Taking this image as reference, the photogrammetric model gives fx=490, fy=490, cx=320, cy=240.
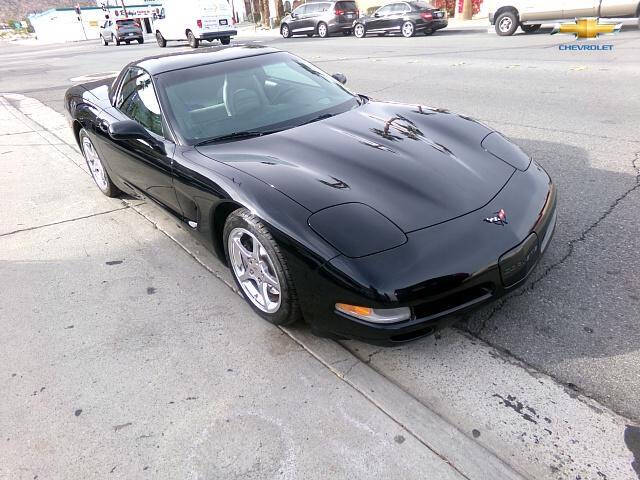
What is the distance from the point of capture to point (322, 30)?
23562 mm

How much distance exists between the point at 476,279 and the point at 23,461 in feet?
6.95

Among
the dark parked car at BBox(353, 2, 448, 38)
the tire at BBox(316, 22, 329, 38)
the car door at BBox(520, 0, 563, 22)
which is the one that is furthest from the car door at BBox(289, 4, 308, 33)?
the car door at BBox(520, 0, 563, 22)

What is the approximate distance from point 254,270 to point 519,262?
1394mm

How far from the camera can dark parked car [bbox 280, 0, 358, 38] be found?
22.8 meters

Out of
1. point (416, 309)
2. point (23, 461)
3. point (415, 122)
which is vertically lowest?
point (23, 461)

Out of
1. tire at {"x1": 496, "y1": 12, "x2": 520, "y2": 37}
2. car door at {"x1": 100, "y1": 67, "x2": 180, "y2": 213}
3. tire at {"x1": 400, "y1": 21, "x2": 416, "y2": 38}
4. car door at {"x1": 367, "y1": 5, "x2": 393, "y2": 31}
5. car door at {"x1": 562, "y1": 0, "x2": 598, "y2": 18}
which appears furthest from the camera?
car door at {"x1": 367, "y1": 5, "x2": 393, "y2": 31}

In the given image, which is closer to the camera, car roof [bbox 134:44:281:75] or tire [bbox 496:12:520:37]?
car roof [bbox 134:44:281:75]

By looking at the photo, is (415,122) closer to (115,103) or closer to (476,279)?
(476,279)

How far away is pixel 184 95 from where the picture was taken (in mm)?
3443

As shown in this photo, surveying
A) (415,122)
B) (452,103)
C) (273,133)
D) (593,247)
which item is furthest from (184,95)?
(452,103)

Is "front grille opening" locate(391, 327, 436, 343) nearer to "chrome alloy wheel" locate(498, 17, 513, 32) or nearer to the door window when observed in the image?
the door window

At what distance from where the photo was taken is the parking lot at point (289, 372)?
1990mm

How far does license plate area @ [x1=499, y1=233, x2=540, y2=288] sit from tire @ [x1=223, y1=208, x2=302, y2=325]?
3.35ft

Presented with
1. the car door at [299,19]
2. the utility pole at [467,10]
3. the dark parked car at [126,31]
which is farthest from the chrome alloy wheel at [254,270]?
the dark parked car at [126,31]
